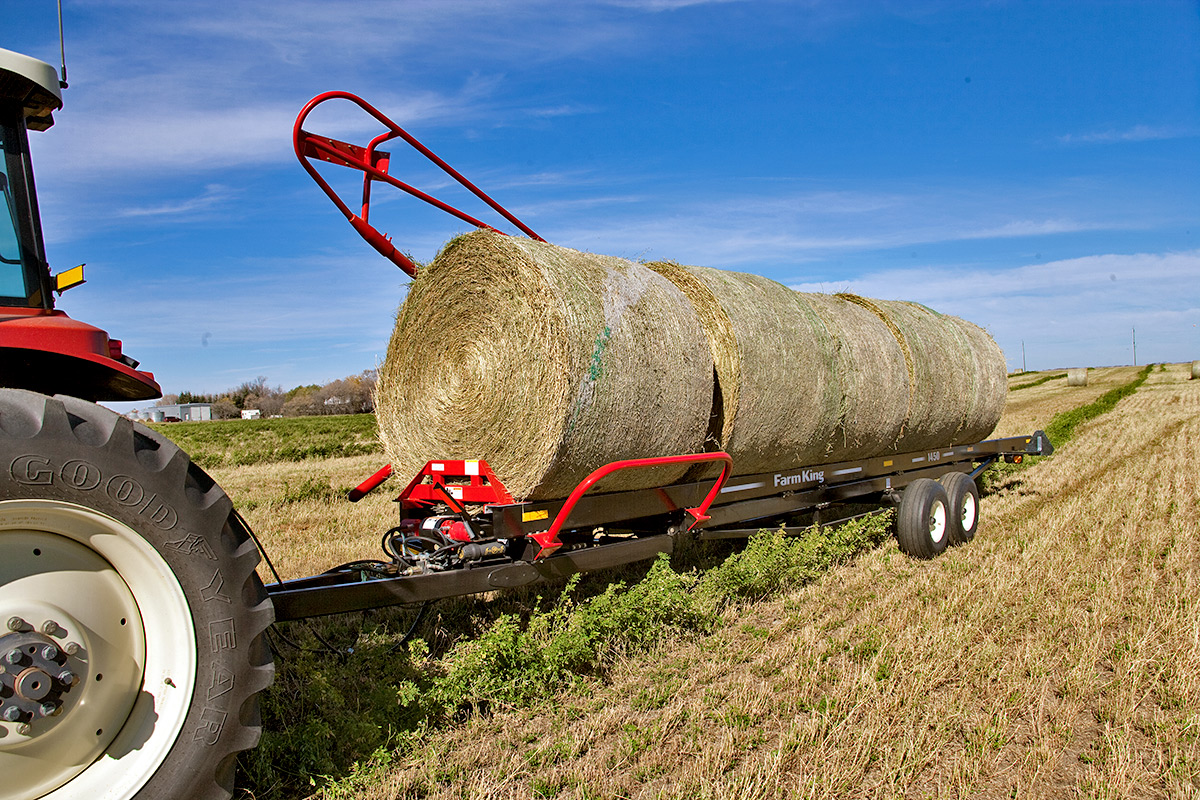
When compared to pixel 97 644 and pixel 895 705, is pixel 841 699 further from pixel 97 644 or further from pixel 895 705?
pixel 97 644

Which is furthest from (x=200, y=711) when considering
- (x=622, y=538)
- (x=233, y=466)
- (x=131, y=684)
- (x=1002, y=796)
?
(x=233, y=466)

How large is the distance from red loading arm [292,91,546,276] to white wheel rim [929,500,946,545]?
5061mm

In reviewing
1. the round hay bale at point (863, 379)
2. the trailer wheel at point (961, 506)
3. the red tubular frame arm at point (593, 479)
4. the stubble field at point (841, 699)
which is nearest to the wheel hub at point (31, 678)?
the stubble field at point (841, 699)

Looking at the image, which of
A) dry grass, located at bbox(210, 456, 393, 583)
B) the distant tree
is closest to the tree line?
the distant tree

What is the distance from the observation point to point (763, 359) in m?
5.62

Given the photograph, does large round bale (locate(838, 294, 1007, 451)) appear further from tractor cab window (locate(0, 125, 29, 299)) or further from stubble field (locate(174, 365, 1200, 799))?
tractor cab window (locate(0, 125, 29, 299))

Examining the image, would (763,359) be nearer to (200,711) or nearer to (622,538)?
(622,538)

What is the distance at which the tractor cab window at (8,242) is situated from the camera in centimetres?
300

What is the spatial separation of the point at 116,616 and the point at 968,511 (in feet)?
25.4

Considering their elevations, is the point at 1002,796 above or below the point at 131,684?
below

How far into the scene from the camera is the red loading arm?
4.67 metres

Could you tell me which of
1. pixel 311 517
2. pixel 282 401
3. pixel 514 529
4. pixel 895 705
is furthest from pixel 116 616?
pixel 282 401

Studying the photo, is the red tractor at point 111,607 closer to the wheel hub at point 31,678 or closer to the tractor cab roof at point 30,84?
the wheel hub at point 31,678

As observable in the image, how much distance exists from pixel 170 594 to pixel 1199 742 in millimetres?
4461
